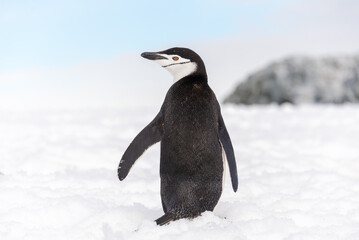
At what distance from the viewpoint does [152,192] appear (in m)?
3.34

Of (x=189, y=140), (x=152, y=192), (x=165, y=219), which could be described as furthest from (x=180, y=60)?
(x=152, y=192)

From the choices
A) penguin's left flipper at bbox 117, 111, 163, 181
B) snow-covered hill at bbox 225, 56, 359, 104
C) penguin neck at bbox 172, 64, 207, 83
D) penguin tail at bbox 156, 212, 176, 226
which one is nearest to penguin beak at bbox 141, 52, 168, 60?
penguin neck at bbox 172, 64, 207, 83

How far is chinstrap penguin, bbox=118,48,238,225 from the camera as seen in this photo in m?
2.42

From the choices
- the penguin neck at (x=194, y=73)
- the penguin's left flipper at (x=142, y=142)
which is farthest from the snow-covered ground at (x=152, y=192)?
the penguin neck at (x=194, y=73)

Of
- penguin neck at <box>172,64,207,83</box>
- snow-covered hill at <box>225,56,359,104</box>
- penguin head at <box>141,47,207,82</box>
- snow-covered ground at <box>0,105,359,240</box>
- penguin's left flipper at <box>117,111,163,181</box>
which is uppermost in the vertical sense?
penguin head at <box>141,47,207,82</box>

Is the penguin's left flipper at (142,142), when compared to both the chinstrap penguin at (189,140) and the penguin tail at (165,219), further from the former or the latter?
the penguin tail at (165,219)

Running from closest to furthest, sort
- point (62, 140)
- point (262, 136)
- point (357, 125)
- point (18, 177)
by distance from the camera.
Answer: point (18, 177), point (62, 140), point (262, 136), point (357, 125)

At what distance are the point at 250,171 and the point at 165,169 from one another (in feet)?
5.87

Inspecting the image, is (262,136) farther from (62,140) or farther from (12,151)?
(12,151)

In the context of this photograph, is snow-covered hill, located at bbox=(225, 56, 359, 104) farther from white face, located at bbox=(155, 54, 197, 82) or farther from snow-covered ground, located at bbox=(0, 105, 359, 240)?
→ white face, located at bbox=(155, 54, 197, 82)

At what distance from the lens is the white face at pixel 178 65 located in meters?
2.47

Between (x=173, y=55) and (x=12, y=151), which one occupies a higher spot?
(x=173, y=55)

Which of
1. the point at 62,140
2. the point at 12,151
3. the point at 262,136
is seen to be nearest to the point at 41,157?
the point at 12,151

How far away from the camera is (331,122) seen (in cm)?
803
